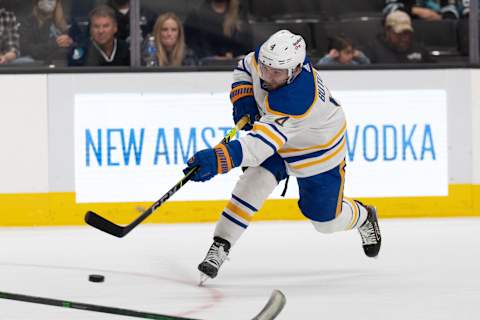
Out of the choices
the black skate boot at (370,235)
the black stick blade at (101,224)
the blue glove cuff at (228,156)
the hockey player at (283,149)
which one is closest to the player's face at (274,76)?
the hockey player at (283,149)

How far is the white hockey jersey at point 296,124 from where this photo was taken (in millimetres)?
3908

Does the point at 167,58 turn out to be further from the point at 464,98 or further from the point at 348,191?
the point at 464,98

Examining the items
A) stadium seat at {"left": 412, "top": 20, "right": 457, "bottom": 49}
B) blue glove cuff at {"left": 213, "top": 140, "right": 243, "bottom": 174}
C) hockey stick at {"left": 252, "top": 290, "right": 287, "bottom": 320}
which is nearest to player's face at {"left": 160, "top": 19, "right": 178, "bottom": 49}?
stadium seat at {"left": 412, "top": 20, "right": 457, "bottom": 49}

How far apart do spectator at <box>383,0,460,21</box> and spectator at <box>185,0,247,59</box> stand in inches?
34.2

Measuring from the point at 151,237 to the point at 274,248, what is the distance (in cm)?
73

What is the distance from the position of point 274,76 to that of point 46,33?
2.57 meters

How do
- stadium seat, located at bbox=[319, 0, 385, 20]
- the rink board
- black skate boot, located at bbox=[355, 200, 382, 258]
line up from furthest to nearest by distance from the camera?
1. stadium seat, located at bbox=[319, 0, 385, 20]
2. the rink board
3. black skate boot, located at bbox=[355, 200, 382, 258]

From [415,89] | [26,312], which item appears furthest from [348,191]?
[26,312]

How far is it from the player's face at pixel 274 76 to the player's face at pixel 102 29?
7.86ft

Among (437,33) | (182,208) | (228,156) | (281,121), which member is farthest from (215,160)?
(437,33)

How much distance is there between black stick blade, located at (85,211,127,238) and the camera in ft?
12.8

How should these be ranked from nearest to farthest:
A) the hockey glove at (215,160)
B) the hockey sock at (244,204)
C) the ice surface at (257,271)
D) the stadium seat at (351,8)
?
the ice surface at (257,271), the hockey glove at (215,160), the hockey sock at (244,204), the stadium seat at (351,8)

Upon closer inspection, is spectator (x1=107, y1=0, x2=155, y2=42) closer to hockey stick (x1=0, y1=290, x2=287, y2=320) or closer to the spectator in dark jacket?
the spectator in dark jacket

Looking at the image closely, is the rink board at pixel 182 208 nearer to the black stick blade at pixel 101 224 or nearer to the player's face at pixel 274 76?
the black stick blade at pixel 101 224
